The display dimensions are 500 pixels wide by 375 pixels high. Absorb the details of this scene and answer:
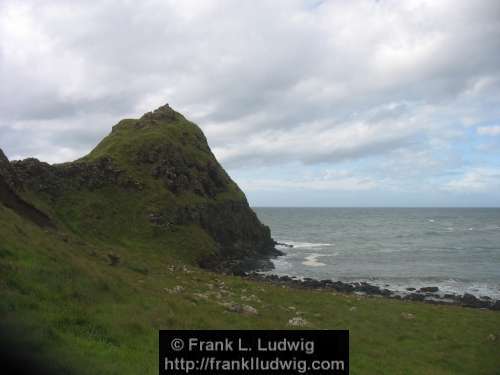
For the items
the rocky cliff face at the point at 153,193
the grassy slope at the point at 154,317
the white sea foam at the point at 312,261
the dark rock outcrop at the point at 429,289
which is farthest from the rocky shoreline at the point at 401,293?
the white sea foam at the point at 312,261

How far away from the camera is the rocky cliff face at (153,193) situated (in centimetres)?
6588

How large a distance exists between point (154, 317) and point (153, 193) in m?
59.4

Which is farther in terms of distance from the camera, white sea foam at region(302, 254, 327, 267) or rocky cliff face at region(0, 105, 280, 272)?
white sea foam at region(302, 254, 327, 267)

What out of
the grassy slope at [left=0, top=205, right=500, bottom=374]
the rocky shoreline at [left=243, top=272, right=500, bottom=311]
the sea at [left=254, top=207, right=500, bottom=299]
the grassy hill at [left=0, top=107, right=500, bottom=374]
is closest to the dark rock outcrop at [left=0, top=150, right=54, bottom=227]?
the grassy hill at [left=0, top=107, right=500, bottom=374]

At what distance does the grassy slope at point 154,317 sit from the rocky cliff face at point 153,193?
96.0 ft

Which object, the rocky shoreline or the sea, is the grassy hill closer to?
the rocky shoreline

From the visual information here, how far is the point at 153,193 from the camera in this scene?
249 feet

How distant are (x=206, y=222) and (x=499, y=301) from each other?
1917 inches

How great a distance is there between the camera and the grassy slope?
43.9 feet

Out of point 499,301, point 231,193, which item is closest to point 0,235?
point 499,301

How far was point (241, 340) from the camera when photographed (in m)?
12.2

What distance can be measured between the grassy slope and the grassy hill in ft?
0.26

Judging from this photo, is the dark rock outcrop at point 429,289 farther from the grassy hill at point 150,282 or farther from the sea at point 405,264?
the grassy hill at point 150,282

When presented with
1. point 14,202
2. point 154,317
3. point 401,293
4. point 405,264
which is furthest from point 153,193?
point 154,317
